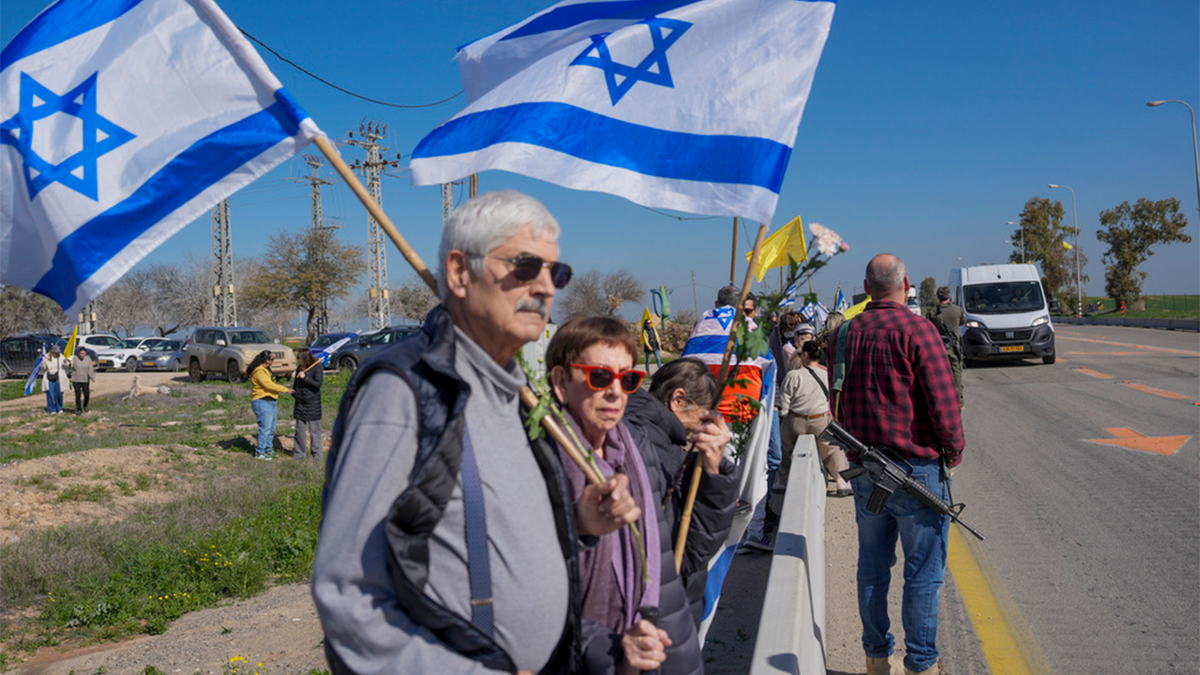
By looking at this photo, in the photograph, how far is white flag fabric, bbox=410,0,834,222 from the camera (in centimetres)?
283

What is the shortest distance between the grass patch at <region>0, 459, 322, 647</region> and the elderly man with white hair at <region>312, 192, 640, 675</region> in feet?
17.7

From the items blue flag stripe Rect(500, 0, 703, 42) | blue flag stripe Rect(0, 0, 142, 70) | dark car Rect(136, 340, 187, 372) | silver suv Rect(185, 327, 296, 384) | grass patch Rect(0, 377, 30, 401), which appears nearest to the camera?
blue flag stripe Rect(0, 0, 142, 70)

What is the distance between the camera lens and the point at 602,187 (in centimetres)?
281

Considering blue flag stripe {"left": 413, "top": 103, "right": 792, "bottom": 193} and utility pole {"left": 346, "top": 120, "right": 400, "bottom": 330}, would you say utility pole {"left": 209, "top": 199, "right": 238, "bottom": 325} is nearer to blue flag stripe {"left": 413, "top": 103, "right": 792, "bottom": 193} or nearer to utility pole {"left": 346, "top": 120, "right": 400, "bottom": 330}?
utility pole {"left": 346, "top": 120, "right": 400, "bottom": 330}

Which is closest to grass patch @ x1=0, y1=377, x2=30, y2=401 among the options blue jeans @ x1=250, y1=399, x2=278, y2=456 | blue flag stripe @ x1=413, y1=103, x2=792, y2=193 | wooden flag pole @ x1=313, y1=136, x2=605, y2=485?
blue jeans @ x1=250, y1=399, x2=278, y2=456

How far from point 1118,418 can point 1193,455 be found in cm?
306

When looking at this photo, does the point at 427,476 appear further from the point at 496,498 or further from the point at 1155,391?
the point at 1155,391

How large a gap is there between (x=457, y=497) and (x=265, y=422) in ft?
42.1


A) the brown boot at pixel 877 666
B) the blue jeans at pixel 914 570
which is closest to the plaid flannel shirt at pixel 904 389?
the blue jeans at pixel 914 570

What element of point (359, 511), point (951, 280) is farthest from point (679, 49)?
point (951, 280)

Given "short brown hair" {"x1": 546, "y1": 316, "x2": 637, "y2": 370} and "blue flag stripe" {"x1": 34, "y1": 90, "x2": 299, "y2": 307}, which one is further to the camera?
"short brown hair" {"x1": 546, "y1": 316, "x2": 637, "y2": 370}

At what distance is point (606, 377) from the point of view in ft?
8.10

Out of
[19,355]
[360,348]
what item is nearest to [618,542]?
[360,348]

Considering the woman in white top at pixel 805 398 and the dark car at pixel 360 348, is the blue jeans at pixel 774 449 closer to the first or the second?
the woman in white top at pixel 805 398
